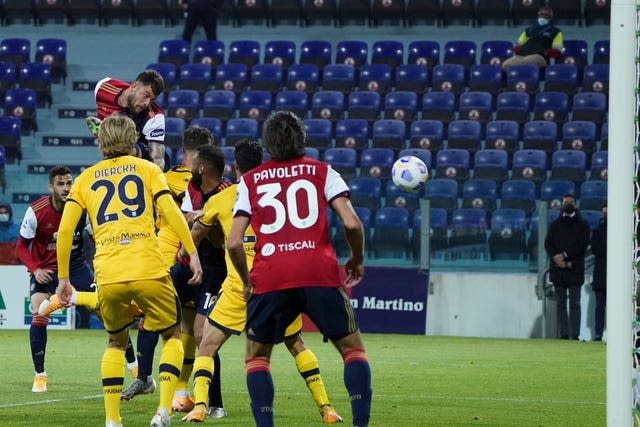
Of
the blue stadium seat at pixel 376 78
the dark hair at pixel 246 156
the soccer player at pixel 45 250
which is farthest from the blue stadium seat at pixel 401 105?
the dark hair at pixel 246 156

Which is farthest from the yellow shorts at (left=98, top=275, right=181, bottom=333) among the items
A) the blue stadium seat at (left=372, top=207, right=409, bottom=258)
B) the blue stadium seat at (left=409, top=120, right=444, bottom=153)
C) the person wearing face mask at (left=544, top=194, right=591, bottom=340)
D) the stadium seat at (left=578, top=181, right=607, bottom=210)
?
the blue stadium seat at (left=409, top=120, right=444, bottom=153)

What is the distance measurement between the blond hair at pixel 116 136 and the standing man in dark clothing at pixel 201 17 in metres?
18.6

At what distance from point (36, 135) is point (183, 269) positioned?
1678cm

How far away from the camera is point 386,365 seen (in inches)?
505

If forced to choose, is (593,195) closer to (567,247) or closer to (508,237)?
(567,247)

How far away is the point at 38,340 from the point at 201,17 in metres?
16.2

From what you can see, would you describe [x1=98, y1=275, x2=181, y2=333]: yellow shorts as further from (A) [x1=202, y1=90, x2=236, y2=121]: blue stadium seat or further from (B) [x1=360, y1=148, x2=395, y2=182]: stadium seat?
(A) [x1=202, y1=90, x2=236, y2=121]: blue stadium seat

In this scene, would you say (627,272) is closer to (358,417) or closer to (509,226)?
(358,417)

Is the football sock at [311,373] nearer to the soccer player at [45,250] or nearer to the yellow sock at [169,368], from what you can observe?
the yellow sock at [169,368]

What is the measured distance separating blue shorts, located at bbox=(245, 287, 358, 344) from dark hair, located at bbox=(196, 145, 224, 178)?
2025mm

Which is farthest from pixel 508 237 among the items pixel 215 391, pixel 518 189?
pixel 215 391

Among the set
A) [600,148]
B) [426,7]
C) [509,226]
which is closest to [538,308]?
[509,226]

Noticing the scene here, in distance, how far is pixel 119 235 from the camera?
7.02 meters

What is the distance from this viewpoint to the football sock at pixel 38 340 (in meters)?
10.1
